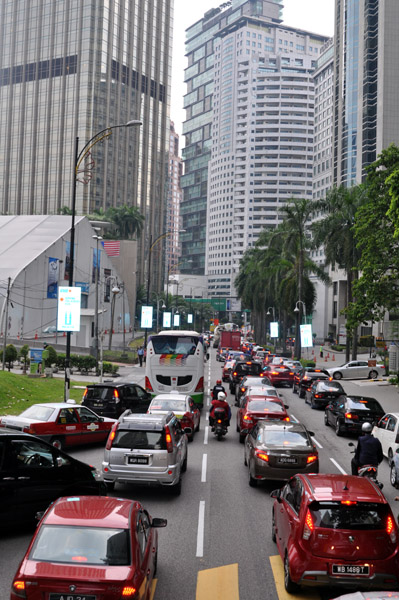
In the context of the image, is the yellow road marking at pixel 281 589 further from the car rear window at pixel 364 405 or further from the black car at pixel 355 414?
the car rear window at pixel 364 405

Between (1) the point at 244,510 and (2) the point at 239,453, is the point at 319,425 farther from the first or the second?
(1) the point at 244,510

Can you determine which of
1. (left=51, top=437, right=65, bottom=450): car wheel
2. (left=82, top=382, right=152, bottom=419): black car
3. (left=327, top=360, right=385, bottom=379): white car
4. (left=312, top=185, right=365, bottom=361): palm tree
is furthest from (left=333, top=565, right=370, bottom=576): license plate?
(left=312, top=185, right=365, bottom=361): palm tree

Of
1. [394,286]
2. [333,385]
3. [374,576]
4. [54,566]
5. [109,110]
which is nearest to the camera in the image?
[54,566]

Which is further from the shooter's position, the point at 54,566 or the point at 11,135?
the point at 11,135

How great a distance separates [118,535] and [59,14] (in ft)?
525

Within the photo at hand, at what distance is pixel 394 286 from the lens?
3653 cm

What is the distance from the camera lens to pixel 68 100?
470ft

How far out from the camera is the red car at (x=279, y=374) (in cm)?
4250

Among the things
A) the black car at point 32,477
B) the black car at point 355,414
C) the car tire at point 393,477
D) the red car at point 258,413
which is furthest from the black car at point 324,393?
the black car at point 32,477

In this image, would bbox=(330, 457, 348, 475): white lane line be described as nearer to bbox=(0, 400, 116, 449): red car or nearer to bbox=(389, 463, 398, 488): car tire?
bbox=(389, 463, 398, 488): car tire

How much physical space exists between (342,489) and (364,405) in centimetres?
1507

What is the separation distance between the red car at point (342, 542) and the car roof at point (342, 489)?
0.01 meters

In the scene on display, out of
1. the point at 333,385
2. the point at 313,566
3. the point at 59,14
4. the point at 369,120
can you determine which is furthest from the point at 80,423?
the point at 59,14

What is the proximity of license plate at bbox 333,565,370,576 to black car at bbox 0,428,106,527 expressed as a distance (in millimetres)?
4833
